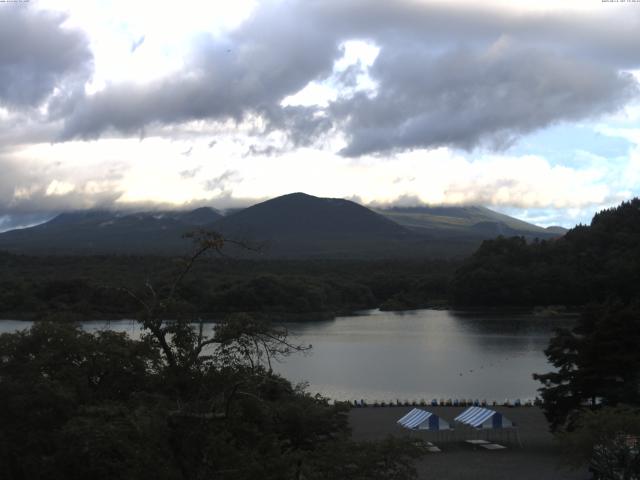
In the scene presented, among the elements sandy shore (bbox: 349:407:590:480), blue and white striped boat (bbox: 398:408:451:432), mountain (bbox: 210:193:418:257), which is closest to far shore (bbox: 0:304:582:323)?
sandy shore (bbox: 349:407:590:480)

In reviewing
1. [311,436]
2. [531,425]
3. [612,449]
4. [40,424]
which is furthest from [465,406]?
[40,424]

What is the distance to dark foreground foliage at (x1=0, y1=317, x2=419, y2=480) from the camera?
18.2 ft

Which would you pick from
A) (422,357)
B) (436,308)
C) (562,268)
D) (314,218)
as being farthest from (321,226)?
(422,357)

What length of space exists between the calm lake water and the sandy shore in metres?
4.90

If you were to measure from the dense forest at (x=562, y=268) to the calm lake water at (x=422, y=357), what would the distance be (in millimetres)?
5855

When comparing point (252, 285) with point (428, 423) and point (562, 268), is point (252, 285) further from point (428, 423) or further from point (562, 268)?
point (428, 423)

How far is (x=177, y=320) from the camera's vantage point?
6305 mm

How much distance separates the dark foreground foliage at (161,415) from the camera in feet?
18.2

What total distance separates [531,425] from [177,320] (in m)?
15.8

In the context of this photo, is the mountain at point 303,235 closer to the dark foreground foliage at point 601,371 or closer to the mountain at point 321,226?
the mountain at point 321,226

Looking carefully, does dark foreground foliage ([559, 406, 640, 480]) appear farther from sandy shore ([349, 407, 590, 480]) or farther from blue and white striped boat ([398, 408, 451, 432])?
blue and white striped boat ([398, 408, 451, 432])

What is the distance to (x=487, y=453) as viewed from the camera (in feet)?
56.3

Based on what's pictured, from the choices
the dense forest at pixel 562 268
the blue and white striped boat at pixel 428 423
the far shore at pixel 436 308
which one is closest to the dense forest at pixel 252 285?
the far shore at pixel 436 308

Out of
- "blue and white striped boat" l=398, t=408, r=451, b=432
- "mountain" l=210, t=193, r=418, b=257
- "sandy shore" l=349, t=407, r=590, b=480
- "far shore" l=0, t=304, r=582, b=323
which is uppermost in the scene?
"mountain" l=210, t=193, r=418, b=257
